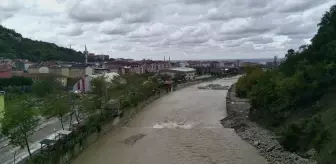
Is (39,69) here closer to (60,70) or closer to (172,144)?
(60,70)

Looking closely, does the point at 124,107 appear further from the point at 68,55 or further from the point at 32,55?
the point at 68,55

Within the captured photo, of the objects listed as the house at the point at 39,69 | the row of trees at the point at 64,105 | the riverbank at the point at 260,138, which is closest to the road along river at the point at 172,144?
the riverbank at the point at 260,138

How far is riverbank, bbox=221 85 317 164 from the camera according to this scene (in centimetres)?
954

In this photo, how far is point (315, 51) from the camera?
1944cm

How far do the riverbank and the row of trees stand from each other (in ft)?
22.1

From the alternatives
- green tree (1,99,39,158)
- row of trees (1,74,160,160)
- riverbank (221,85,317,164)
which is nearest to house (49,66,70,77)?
row of trees (1,74,160,160)

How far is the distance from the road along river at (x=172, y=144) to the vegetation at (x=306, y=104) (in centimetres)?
179

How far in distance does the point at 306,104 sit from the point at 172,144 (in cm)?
709

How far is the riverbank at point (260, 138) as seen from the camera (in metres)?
9.54

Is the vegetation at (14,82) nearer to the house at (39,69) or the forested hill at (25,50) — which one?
the house at (39,69)

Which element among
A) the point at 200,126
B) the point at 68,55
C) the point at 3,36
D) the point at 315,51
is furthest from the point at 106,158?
the point at 68,55

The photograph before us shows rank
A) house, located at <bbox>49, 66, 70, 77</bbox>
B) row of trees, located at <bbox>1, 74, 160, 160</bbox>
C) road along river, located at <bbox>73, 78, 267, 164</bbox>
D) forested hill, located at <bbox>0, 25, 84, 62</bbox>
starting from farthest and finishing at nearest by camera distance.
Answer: forested hill, located at <bbox>0, 25, 84, 62</bbox>, house, located at <bbox>49, 66, 70, 77</bbox>, road along river, located at <bbox>73, 78, 267, 164</bbox>, row of trees, located at <bbox>1, 74, 160, 160</bbox>

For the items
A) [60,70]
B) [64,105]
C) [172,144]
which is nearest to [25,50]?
[60,70]

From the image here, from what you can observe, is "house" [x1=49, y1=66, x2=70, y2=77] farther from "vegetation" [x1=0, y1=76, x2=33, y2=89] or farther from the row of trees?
the row of trees
